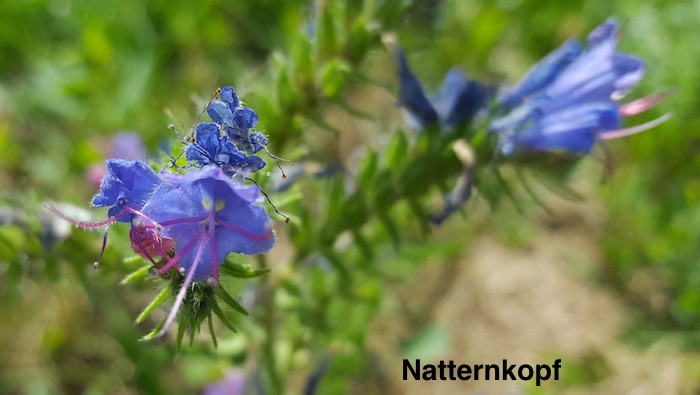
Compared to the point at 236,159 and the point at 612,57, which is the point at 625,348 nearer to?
the point at 612,57

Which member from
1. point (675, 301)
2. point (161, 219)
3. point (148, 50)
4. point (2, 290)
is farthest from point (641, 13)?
point (2, 290)

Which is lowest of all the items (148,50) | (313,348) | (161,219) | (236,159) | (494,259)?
(161,219)

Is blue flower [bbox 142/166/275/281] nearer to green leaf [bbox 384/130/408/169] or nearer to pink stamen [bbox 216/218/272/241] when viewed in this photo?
pink stamen [bbox 216/218/272/241]

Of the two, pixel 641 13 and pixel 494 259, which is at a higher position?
pixel 641 13

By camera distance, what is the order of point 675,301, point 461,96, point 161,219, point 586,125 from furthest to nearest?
point 675,301 → point 461,96 → point 586,125 → point 161,219

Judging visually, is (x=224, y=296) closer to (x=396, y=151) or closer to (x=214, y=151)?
(x=214, y=151)

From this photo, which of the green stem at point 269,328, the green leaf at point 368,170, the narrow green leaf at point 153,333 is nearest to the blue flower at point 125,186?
the narrow green leaf at point 153,333

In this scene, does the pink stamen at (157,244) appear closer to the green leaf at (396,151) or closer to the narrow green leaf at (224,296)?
the narrow green leaf at (224,296)
